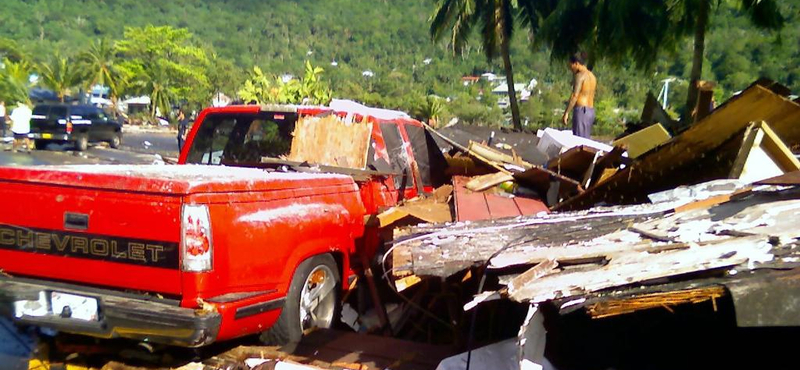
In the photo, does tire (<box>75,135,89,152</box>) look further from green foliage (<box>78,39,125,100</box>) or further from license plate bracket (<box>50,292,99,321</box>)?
green foliage (<box>78,39,125,100</box>)

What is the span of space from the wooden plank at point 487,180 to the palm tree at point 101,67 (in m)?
65.7

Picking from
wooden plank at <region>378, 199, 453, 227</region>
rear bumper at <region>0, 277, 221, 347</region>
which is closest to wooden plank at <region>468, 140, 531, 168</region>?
wooden plank at <region>378, 199, 453, 227</region>

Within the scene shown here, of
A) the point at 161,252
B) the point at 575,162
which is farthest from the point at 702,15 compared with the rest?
the point at 161,252

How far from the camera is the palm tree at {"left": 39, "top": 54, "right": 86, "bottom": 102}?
62.8 m

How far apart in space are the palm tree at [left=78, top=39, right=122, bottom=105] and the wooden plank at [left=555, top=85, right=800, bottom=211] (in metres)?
66.9

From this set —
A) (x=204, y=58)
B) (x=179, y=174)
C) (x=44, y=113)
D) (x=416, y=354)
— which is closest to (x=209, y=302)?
(x=179, y=174)

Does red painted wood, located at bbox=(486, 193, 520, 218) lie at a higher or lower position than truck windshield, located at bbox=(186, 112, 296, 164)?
lower

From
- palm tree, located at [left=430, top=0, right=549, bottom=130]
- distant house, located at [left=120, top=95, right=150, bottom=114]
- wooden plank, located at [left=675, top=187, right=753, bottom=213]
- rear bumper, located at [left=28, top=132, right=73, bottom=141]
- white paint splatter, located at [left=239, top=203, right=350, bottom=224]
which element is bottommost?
white paint splatter, located at [left=239, top=203, right=350, bottom=224]

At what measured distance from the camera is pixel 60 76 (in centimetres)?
6281

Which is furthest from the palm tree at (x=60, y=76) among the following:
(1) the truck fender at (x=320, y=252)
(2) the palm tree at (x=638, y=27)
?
(1) the truck fender at (x=320, y=252)

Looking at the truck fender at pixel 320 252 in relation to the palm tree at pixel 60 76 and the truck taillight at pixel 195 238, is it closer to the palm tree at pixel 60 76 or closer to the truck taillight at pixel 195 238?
the truck taillight at pixel 195 238

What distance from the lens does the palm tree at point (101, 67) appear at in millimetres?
65312

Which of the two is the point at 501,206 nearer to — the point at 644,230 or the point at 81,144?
the point at 644,230

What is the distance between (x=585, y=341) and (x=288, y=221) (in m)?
1.79
